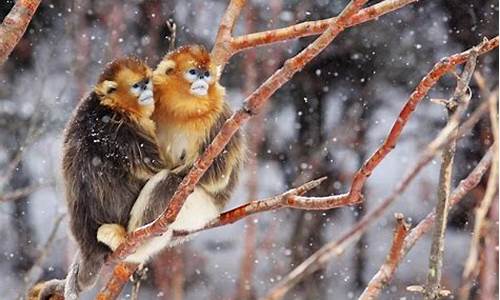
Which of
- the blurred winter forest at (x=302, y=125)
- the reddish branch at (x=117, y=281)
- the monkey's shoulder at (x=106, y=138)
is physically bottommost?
the blurred winter forest at (x=302, y=125)

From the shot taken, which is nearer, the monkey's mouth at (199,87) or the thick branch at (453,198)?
the thick branch at (453,198)

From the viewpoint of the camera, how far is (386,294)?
4609mm

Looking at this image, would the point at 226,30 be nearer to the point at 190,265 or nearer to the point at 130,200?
the point at 130,200

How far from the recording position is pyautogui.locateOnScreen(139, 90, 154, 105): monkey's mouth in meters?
1.50

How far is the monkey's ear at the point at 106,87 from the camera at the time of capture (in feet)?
4.99

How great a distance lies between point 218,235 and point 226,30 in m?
3.41

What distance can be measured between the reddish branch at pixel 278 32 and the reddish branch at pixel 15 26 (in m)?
0.31

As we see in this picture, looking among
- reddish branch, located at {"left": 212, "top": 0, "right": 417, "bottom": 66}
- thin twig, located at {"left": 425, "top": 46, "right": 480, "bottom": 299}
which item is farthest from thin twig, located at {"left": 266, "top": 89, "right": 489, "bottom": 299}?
reddish branch, located at {"left": 212, "top": 0, "right": 417, "bottom": 66}

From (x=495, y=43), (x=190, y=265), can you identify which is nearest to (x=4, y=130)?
(x=190, y=265)

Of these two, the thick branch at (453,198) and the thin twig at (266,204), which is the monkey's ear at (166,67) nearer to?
the thin twig at (266,204)

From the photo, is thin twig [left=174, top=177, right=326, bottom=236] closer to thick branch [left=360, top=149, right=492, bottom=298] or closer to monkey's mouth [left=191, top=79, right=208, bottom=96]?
thick branch [left=360, top=149, right=492, bottom=298]

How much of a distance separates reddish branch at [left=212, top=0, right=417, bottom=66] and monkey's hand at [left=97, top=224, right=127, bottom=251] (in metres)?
0.32

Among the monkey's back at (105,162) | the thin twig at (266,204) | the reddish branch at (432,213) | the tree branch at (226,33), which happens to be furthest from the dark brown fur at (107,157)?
the reddish branch at (432,213)

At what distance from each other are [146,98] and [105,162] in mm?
138
